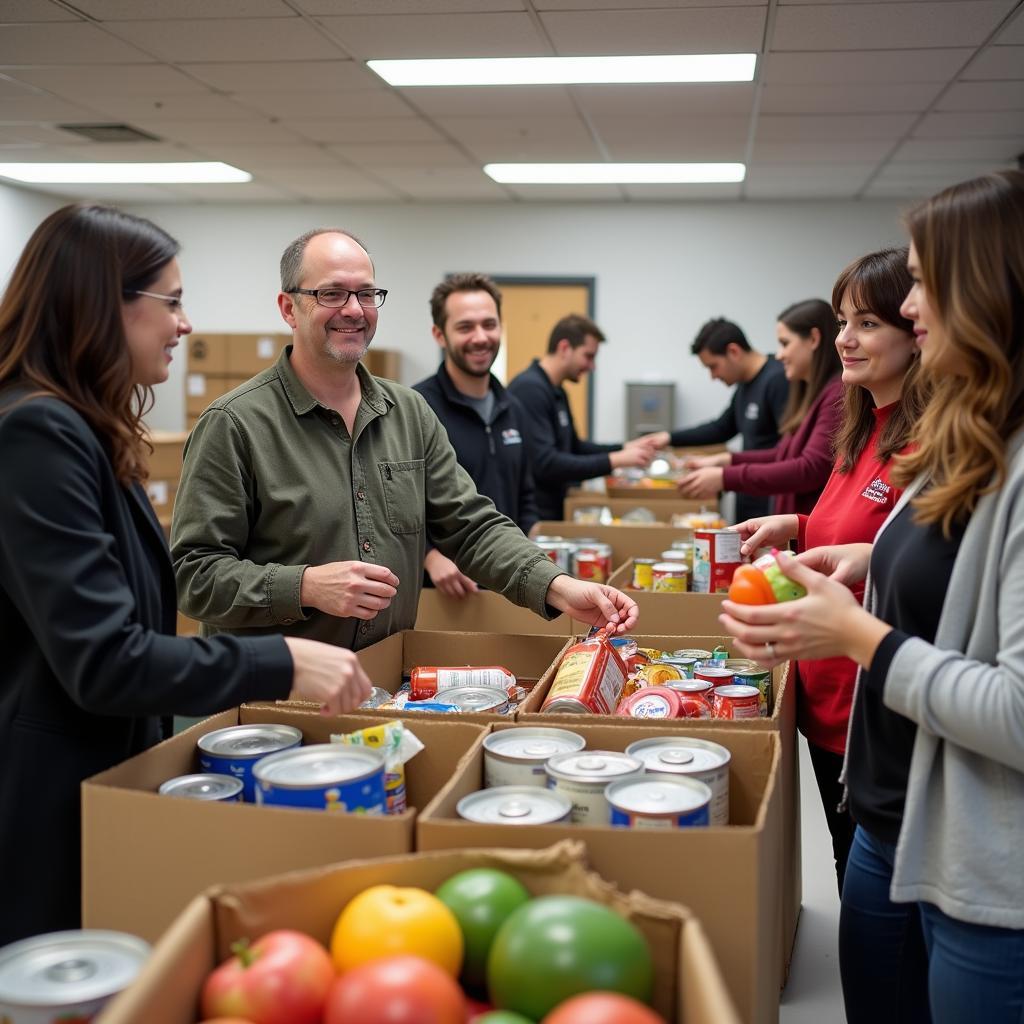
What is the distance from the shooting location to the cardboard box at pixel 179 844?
1.22 metres

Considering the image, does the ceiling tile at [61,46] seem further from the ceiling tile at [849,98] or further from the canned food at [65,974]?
the canned food at [65,974]

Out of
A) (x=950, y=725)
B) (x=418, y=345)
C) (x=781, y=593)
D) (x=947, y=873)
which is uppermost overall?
(x=418, y=345)

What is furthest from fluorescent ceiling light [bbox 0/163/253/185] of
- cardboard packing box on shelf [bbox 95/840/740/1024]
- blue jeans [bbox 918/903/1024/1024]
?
blue jeans [bbox 918/903/1024/1024]

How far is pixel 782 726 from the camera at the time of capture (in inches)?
72.1

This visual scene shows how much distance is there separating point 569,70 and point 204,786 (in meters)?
4.24

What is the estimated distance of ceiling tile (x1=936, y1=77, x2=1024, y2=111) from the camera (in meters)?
5.08

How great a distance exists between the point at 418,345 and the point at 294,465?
7049 mm

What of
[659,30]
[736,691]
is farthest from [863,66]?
[736,691]

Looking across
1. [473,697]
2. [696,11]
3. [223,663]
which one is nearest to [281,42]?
[696,11]

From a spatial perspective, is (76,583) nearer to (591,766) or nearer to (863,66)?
(591,766)

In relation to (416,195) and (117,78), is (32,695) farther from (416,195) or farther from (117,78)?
(416,195)

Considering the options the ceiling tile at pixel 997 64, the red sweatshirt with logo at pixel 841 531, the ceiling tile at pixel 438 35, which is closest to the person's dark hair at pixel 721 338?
the ceiling tile at pixel 997 64

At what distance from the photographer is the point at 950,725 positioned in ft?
4.00

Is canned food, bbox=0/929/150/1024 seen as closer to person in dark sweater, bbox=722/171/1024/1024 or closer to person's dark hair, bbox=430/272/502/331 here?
person in dark sweater, bbox=722/171/1024/1024
